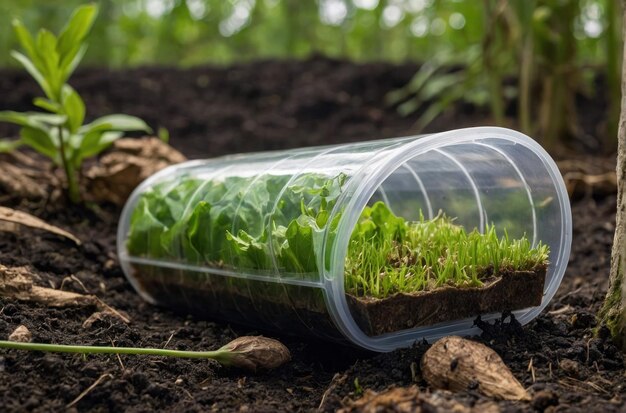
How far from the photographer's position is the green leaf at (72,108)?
9.61ft

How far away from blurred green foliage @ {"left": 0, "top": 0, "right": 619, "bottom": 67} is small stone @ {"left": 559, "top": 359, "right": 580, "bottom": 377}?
3.92m

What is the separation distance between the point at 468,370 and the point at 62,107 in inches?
79.7

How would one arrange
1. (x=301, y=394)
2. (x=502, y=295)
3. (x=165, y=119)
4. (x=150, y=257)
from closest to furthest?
(x=301, y=394) → (x=502, y=295) → (x=150, y=257) → (x=165, y=119)

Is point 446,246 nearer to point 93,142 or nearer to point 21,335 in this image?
point 21,335

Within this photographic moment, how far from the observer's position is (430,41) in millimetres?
6473

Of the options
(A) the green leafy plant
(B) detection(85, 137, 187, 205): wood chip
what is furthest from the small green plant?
(A) the green leafy plant

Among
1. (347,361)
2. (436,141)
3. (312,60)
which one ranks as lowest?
(347,361)

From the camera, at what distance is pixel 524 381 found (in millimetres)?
1685

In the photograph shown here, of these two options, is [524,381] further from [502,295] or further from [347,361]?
[347,361]

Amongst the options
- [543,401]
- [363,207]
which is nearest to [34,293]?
[363,207]

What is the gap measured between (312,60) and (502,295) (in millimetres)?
3911

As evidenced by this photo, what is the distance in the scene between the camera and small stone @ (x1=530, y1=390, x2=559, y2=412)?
5.03ft

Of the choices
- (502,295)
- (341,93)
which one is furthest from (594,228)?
(341,93)

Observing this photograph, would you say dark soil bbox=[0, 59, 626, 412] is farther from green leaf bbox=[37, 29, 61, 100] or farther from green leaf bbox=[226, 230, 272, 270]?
green leaf bbox=[37, 29, 61, 100]
